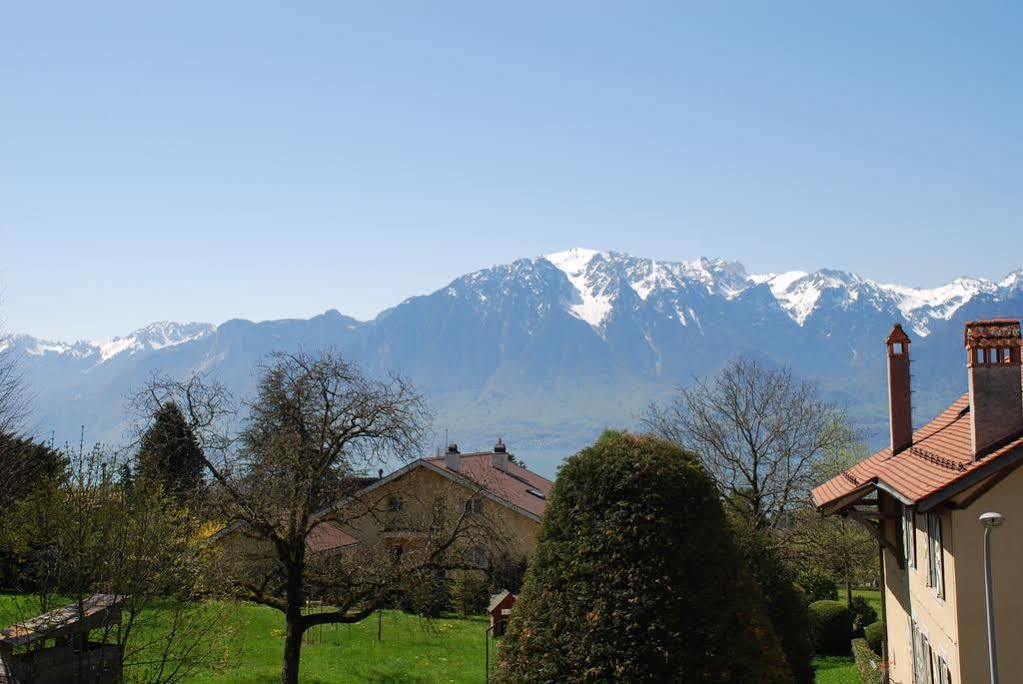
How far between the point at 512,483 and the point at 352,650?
88.7 ft

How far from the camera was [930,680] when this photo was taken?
17.8 meters

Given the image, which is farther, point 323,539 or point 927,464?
point 323,539

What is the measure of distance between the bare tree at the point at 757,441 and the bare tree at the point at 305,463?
59.2 ft

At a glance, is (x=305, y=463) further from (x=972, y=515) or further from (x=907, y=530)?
(x=972, y=515)

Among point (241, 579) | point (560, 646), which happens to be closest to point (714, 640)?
point (560, 646)

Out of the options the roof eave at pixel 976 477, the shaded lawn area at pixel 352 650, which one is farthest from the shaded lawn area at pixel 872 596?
the roof eave at pixel 976 477

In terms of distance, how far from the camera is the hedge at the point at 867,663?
26.9 meters

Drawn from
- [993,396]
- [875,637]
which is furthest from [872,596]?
[993,396]

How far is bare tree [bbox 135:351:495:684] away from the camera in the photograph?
22.6 m

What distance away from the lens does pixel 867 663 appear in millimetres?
28891

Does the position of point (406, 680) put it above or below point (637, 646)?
below

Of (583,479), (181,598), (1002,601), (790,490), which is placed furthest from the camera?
(790,490)

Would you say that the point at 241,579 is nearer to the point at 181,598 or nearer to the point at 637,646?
the point at 181,598

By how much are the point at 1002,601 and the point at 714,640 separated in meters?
5.52
